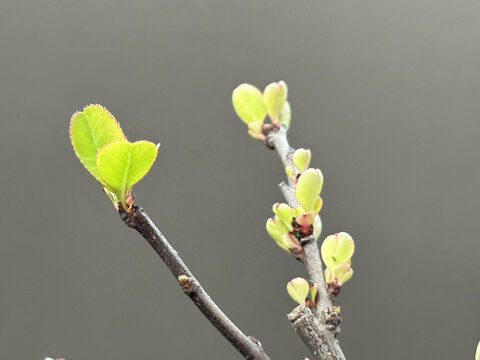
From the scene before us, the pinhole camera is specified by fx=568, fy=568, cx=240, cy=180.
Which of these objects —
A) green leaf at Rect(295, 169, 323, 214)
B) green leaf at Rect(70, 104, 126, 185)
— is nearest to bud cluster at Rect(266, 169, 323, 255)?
green leaf at Rect(295, 169, 323, 214)

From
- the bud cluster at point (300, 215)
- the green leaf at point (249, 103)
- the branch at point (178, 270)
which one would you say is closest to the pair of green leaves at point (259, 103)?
the green leaf at point (249, 103)

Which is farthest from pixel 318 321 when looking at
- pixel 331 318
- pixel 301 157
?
pixel 301 157

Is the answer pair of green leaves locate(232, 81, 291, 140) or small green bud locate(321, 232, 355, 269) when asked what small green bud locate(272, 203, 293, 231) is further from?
pair of green leaves locate(232, 81, 291, 140)

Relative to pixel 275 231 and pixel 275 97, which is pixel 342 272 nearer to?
pixel 275 231

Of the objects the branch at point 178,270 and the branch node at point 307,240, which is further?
the branch node at point 307,240

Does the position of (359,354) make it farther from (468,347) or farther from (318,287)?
(318,287)

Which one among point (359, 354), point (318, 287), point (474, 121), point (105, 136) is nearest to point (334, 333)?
point (318, 287)

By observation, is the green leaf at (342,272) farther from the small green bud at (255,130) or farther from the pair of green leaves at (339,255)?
the small green bud at (255,130)

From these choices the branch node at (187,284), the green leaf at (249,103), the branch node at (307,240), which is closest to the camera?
the branch node at (187,284)
